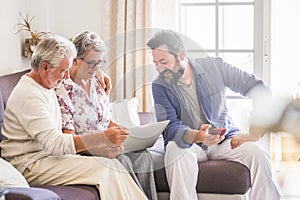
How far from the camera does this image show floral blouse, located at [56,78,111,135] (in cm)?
264

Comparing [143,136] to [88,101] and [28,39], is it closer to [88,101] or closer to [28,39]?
[88,101]

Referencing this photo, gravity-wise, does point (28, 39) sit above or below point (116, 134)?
above

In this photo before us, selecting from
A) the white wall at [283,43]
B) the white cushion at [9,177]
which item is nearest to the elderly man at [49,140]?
the white cushion at [9,177]

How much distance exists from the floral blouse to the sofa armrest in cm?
69

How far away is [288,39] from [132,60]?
1336 mm

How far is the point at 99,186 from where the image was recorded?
240 centimetres

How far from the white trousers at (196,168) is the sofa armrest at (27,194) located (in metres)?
0.92

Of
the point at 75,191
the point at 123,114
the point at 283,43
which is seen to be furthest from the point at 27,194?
the point at 283,43

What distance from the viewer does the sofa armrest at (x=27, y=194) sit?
1842 mm

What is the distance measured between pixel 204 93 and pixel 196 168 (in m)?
0.41

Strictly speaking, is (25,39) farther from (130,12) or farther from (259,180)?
(259,180)

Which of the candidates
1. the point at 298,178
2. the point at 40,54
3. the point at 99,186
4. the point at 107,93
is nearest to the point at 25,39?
the point at 107,93

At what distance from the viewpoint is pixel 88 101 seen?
2.74 metres

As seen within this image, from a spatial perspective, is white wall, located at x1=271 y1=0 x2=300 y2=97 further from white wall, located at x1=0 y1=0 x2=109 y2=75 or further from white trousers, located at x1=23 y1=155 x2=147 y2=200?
white trousers, located at x1=23 y1=155 x2=147 y2=200
